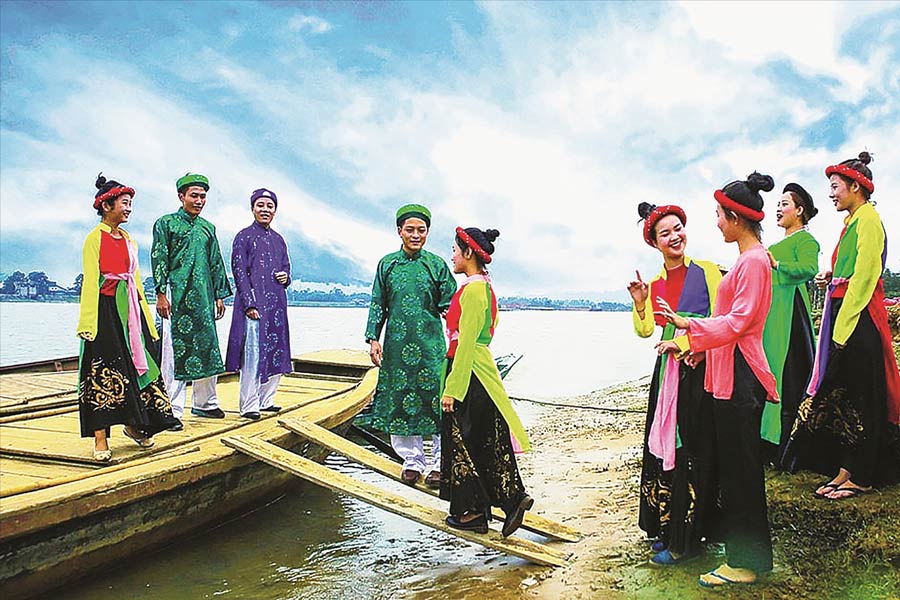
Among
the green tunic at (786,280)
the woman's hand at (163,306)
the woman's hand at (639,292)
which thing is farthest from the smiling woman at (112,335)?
the green tunic at (786,280)

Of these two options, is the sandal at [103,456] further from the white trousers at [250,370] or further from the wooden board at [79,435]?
the white trousers at [250,370]

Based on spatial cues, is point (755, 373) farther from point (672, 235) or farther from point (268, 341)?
point (268, 341)

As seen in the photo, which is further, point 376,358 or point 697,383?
point 376,358

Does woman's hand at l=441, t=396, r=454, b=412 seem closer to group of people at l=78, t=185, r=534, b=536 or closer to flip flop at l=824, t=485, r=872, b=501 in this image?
group of people at l=78, t=185, r=534, b=536

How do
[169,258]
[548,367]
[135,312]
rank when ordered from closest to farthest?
[135,312] < [169,258] < [548,367]

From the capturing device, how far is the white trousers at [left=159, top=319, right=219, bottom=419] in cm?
534

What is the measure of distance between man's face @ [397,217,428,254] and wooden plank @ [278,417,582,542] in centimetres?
137

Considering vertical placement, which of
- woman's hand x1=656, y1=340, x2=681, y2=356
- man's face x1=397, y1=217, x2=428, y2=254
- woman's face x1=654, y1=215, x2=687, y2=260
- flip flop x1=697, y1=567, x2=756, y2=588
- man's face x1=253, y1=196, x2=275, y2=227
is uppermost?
man's face x1=253, y1=196, x2=275, y2=227

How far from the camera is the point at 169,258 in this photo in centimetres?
530

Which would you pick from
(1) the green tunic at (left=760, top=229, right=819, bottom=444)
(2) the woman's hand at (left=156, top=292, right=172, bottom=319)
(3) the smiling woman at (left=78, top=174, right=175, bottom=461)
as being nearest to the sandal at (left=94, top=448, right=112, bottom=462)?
(3) the smiling woman at (left=78, top=174, right=175, bottom=461)

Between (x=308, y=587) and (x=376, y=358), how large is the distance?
1379 millimetres

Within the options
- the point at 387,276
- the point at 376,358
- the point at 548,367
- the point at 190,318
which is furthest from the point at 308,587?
the point at 548,367

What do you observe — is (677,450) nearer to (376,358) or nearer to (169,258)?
(376,358)

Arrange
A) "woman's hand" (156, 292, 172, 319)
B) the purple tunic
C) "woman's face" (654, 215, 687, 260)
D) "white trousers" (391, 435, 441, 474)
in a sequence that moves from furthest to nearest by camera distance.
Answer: the purple tunic → "woman's hand" (156, 292, 172, 319) → "white trousers" (391, 435, 441, 474) → "woman's face" (654, 215, 687, 260)
